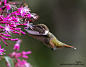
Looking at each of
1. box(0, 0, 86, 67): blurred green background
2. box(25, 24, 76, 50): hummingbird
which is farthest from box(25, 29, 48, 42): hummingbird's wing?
box(0, 0, 86, 67): blurred green background

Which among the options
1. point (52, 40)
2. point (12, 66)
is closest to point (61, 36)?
point (52, 40)

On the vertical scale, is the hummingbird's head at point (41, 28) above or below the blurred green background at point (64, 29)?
above

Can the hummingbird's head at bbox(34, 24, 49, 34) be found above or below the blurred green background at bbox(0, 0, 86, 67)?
above

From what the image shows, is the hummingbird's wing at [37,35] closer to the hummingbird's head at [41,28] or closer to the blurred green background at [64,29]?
the hummingbird's head at [41,28]

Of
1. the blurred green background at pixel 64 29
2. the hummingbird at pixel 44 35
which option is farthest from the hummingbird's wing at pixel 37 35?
the blurred green background at pixel 64 29

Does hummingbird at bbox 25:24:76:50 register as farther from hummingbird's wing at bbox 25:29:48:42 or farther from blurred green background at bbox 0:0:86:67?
→ blurred green background at bbox 0:0:86:67

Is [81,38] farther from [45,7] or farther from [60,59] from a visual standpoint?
[45,7]

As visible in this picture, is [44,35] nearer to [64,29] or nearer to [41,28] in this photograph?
[41,28]

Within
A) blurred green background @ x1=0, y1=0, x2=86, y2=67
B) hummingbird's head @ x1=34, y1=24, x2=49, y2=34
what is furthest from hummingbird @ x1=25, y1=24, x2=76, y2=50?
blurred green background @ x1=0, y1=0, x2=86, y2=67

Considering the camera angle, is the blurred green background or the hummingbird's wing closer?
the hummingbird's wing
